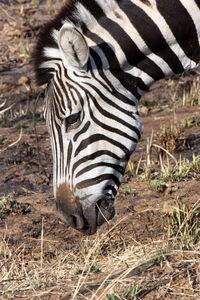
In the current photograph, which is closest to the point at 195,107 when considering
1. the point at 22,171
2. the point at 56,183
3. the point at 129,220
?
the point at 22,171

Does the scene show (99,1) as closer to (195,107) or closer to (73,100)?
(73,100)

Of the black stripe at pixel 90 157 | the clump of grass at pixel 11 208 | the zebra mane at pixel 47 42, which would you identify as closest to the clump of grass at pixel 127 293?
the black stripe at pixel 90 157

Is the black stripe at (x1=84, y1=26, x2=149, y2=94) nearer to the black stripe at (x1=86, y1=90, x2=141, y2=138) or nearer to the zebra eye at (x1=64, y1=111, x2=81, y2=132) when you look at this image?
the black stripe at (x1=86, y1=90, x2=141, y2=138)

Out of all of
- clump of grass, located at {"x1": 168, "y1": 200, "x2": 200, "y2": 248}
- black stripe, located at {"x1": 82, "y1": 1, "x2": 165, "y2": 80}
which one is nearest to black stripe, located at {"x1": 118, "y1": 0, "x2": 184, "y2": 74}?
black stripe, located at {"x1": 82, "y1": 1, "x2": 165, "y2": 80}

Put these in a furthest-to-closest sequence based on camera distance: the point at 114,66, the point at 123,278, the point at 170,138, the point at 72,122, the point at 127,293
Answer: the point at 170,138
the point at 114,66
the point at 72,122
the point at 123,278
the point at 127,293

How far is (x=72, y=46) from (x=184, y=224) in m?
2.00

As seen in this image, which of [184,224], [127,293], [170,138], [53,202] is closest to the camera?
[127,293]

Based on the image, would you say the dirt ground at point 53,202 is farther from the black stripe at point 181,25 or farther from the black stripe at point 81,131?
the black stripe at point 181,25

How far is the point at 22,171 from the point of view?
938cm

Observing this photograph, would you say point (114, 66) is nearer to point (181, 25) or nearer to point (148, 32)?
point (148, 32)

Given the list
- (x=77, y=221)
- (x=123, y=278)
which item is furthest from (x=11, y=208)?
(x=123, y=278)

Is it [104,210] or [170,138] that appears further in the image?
[170,138]

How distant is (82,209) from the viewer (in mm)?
5945

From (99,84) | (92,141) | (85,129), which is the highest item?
(99,84)
